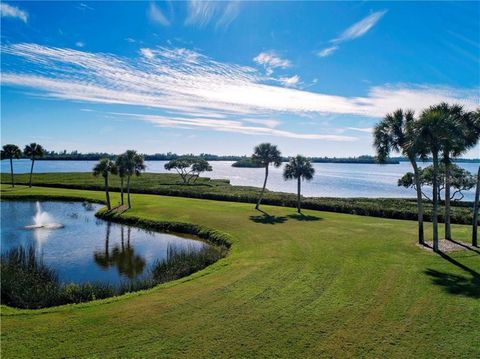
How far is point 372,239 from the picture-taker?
22.7m

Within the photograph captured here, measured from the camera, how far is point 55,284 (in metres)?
15.3

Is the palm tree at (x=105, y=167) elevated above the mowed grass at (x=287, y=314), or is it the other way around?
the palm tree at (x=105, y=167)

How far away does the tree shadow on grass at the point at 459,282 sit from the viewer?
13094mm

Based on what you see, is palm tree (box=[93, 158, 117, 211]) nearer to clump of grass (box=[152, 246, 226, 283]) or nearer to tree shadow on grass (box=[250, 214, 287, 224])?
tree shadow on grass (box=[250, 214, 287, 224])

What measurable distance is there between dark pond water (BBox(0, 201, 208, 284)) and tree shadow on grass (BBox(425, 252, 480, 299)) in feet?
48.3

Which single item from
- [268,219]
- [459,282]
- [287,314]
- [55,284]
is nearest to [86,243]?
[55,284]

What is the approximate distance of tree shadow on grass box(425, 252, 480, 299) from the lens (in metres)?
13.1

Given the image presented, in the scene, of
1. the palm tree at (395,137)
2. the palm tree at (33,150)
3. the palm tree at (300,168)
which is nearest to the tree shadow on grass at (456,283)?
the palm tree at (395,137)

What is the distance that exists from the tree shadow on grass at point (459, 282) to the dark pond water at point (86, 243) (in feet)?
48.3

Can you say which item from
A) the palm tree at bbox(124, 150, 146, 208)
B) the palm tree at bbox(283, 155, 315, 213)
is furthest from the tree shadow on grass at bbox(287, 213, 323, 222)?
the palm tree at bbox(124, 150, 146, 208)

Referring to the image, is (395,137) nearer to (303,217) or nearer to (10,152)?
(303,217)

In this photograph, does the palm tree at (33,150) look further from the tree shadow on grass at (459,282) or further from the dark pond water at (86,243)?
the tree shadow on grass at (459,282)

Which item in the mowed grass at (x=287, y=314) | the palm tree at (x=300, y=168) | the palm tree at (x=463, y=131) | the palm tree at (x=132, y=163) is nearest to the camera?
the mowed grass at (x=287, y=314)

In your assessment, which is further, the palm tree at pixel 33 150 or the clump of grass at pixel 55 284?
the palm tree at pixel 33 150
